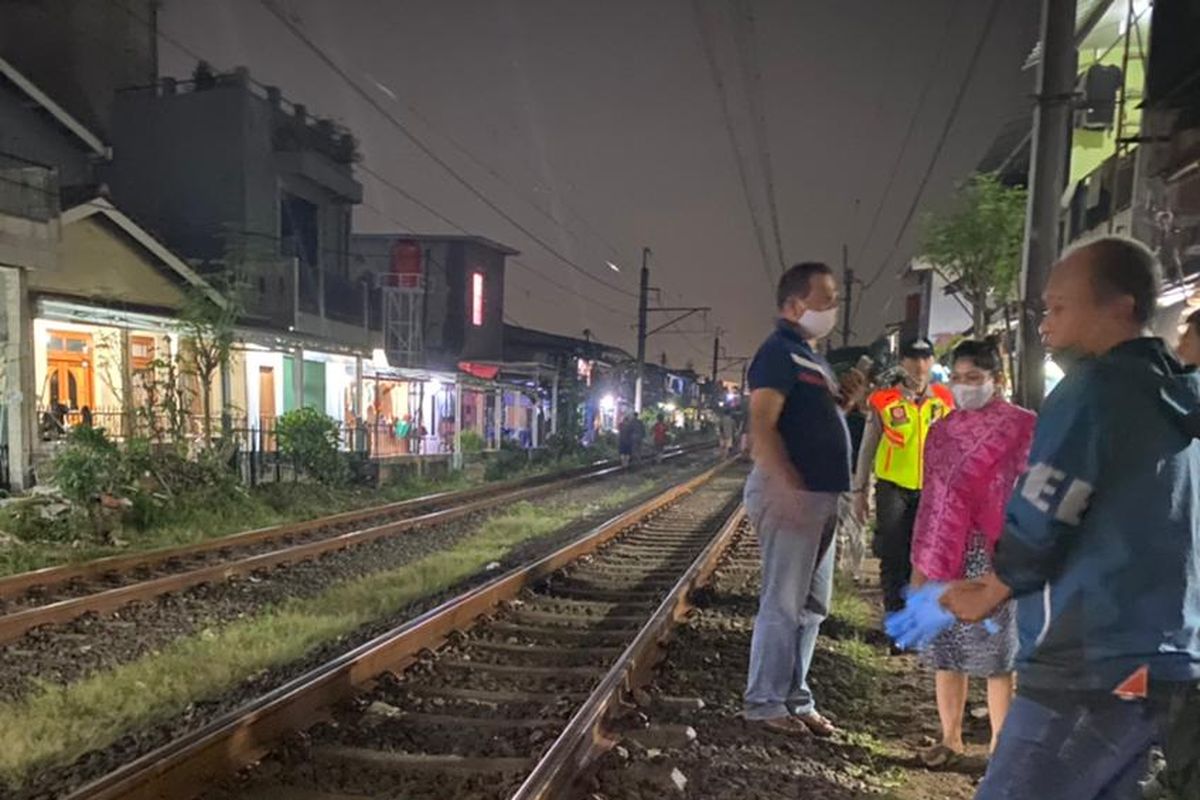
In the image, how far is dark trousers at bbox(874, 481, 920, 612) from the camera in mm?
5688

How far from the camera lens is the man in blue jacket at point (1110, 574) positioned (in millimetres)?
1777

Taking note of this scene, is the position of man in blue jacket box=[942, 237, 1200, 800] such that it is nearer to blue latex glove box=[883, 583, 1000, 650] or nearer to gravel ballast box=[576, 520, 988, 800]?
blue latex glove box=[883, 583, 1000, 650]

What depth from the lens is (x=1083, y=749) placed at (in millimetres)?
1846

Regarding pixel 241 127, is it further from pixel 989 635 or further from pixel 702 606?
pixel 989 635

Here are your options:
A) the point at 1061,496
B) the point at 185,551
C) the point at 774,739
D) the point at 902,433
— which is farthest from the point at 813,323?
the point at 185,551

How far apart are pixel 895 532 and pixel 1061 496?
4163mm

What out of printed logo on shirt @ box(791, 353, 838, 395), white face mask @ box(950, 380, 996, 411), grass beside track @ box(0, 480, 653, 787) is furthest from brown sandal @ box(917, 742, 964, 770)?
grass beside track @ box(0, 480, 653, 787)

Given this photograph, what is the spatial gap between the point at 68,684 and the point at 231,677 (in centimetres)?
101

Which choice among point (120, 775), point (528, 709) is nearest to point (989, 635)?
point (528, 709)

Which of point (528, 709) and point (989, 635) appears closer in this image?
point (989, 635)

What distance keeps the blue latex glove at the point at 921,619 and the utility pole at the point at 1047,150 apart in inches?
182

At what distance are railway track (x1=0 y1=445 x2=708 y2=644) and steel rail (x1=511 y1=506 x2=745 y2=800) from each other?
187 inches

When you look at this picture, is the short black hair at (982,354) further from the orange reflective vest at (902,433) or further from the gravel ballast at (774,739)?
the gravel ballast at (774,739)

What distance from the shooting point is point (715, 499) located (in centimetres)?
1878
